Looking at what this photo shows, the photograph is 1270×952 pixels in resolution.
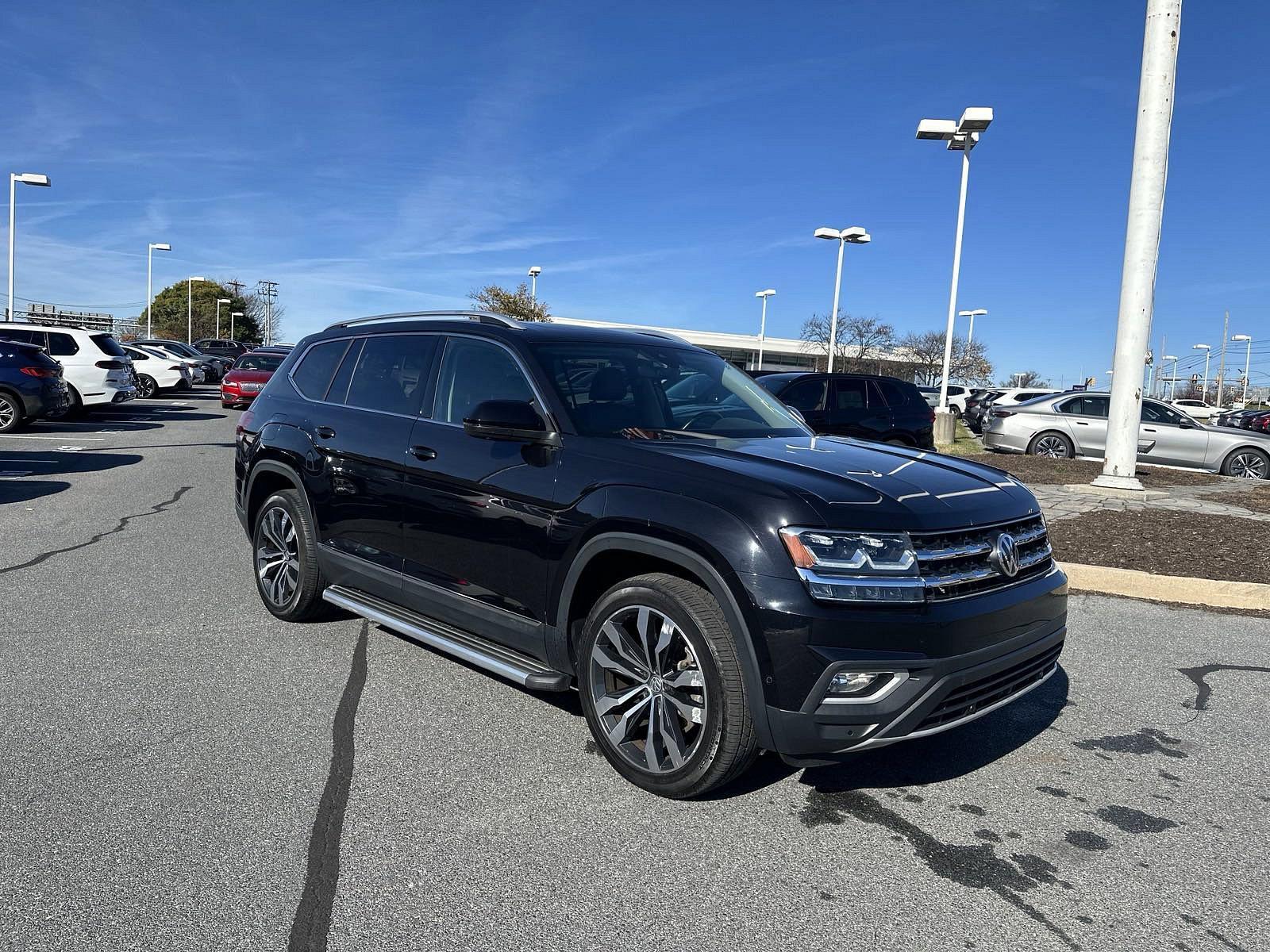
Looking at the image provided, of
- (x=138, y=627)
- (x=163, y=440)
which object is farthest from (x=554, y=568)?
(x=163, y=440)

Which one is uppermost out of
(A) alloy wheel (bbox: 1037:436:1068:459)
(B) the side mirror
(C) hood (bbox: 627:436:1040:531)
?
(B) the side mirror

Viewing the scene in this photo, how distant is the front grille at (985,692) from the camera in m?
3.33

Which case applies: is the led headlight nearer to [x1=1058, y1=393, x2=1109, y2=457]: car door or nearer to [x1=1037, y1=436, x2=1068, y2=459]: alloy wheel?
[x1=1037, y1=436, x2=1068, y2=459]: alloy wheel

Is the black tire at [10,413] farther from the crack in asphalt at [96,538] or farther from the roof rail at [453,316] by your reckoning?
the roof rail at [453,316]

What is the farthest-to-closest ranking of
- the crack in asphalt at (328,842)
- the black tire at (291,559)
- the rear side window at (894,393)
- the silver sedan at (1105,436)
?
the silver sedan at (1105,436) < the rear side window at (894,393) < the black tire at (291,559) < the crack in asphalt at (328,842)

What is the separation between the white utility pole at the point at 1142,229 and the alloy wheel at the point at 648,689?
10784 mm

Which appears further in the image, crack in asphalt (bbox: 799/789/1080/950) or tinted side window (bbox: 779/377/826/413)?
tinted side window (bbox: 779/377/826/413)

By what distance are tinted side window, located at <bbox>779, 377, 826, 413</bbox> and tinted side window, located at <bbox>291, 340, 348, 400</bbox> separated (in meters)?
8.99

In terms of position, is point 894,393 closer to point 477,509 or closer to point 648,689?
point 477,509

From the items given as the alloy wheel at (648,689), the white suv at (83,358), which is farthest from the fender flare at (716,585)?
the white suv at (83,358)

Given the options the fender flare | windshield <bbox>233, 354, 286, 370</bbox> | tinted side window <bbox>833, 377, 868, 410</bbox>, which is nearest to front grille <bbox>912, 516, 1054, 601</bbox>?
the fender flare

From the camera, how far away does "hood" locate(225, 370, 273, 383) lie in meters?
26.3

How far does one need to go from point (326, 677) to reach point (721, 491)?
2531mm

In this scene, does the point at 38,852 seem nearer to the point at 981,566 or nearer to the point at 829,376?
the point at 981,566
